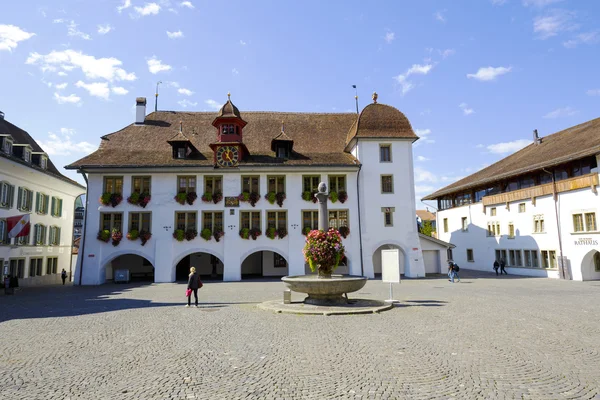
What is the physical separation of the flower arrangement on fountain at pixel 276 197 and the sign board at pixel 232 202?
81.3 inches

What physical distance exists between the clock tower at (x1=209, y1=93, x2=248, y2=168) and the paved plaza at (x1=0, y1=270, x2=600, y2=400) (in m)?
16.3

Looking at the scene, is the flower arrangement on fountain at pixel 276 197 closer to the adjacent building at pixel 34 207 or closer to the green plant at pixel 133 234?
the green plant at pixel 133 234

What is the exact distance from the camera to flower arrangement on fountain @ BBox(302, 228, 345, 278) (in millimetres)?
15445

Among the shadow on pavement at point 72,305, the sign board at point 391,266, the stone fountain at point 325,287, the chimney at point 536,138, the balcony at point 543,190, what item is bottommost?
the shadow on pavement at point 72,305

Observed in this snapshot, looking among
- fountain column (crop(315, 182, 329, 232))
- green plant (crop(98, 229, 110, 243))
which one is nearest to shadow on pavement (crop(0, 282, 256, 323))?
fountain column (crop(315, 182, 329, 232))

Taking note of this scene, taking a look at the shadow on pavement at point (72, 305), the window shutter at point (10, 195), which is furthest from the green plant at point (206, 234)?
the window shutter at point (10, 195)

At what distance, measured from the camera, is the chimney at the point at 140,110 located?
34.8 m

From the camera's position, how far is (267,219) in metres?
29.7

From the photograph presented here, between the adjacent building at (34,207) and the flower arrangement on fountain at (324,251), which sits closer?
the flower arrangement on fountain at (324,251)

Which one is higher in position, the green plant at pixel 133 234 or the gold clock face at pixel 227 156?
the gold clock face at pixel 227 156

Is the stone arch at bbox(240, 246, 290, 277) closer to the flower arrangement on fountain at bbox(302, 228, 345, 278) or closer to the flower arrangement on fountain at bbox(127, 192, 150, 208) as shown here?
the flower arrangement on fountain at bbox(127, 192, 150, 208)

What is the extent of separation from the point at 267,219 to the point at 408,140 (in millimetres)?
12101

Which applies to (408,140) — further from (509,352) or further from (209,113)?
(509,352)

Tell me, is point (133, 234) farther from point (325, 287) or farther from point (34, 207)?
point (325, 287)
